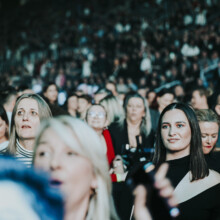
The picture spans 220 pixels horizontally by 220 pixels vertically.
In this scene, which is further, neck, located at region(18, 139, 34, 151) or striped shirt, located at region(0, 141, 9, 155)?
striped shirt, located at region(0, 141, 9, 155)

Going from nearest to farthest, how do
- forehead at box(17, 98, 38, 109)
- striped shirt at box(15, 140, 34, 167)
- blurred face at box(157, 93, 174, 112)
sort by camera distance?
1. striped shirt at box(15, 140, 34, 167)
2. forehead at box(17, 98, 38, 109)
3. blurred face at box(157, 93, 174, 112)

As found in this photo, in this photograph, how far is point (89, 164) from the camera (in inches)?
66.1

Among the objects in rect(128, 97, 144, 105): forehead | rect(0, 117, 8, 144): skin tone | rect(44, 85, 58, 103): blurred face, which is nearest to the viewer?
rect(0, 117, 8, 144): skin tone

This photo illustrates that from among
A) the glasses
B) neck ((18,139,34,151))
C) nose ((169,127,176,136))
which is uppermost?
the glasses

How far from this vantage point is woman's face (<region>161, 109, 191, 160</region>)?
292 centimetres

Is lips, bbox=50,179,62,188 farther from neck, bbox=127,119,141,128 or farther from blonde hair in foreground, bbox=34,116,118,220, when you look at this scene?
neck, bbox=127,119,141,128

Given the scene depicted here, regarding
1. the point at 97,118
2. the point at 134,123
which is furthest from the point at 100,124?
the point at 134,123

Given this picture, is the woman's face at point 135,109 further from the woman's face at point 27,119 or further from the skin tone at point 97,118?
the woman's face at point 27,119

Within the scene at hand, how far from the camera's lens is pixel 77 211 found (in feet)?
5.56

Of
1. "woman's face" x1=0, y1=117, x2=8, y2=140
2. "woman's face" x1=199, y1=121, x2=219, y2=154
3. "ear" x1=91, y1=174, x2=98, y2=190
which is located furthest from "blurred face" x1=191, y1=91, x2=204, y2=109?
"ear" x1=91, y1=174, x2=98, y2=190

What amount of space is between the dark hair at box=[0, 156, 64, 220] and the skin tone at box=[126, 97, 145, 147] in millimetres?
4196

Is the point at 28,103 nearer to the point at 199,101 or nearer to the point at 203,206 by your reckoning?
the point at 203,206

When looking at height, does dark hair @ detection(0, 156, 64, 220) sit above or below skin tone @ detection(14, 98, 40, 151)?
below

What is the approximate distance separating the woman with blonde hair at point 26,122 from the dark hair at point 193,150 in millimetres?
1037
